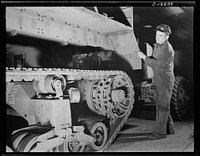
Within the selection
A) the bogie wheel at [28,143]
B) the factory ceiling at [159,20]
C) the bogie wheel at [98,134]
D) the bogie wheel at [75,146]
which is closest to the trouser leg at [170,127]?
the bogie wheel at [98,134]

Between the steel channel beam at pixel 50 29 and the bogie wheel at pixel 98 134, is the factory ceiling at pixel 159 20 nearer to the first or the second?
the steel channel beam at pixel 50 29

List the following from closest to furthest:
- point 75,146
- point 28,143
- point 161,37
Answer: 1. point 28,143
2. point 75,146
3. point 161,37

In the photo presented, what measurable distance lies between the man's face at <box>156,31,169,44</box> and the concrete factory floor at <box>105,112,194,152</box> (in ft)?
3.06

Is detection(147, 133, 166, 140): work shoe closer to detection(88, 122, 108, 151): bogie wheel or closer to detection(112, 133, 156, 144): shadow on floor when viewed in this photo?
detection(112, 133, 156, 144): shadow on floor

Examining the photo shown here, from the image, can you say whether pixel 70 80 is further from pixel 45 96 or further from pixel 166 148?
pixel 166 148

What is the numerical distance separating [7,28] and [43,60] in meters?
0.51

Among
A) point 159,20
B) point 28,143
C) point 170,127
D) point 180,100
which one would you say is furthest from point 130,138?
point 159,20

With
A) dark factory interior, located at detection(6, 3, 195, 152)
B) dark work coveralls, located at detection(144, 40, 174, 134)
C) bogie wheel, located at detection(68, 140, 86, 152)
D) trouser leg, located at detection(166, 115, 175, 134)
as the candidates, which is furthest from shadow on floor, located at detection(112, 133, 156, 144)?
bogie wheel, located at detection(68, 140, 86, 152)

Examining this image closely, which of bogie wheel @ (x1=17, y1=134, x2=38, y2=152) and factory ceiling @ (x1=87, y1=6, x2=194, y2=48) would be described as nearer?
bogie wheel @ (x1=17, y1=134, x2=38, y2=152)

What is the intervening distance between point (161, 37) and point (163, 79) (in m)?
0.49

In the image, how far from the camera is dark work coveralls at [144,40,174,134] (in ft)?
8.80

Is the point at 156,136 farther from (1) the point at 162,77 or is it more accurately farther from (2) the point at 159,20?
(2) the point at 159,20

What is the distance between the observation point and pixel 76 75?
8.58 ft

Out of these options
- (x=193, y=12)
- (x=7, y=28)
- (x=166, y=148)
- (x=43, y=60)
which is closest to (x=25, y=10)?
(x=7, y=28)
